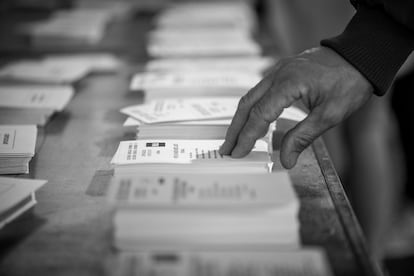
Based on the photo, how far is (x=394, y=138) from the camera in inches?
106

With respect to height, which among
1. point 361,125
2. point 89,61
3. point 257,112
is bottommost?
point 361,125

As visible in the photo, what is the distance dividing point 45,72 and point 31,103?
320mm

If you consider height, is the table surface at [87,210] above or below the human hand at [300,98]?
below

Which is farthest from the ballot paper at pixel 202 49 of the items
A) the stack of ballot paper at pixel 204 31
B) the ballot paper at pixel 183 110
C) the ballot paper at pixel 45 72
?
the ballot paper at pixel 183 110

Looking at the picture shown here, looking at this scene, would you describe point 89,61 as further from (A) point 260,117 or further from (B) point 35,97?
(A) point 260,117

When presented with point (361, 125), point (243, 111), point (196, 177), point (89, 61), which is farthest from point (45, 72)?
point (361, 125)

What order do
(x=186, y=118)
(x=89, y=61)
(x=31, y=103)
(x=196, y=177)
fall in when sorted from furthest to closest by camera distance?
1. (x=89, y=61)
2. (x=31, y=103)
3. (x=186, y=118)
4. (x=196, y=177)

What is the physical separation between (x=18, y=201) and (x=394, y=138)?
87.0 inches

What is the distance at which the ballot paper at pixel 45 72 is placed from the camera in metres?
1.62

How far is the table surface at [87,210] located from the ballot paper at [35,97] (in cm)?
4

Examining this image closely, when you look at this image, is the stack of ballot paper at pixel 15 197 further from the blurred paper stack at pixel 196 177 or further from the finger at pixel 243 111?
the finger at pixel 243 111

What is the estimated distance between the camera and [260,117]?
3.19 feet

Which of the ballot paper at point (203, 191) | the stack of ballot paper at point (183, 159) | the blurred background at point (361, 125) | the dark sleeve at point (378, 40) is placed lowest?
the blurred background at point (361, 125)

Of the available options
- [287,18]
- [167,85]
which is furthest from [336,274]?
[287,18]
